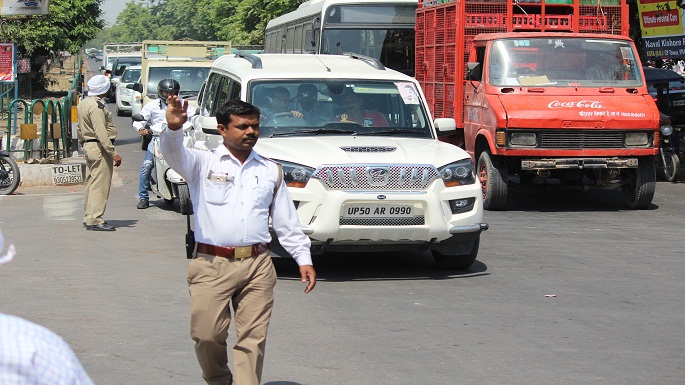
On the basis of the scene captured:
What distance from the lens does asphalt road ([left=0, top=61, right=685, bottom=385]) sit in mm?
6250

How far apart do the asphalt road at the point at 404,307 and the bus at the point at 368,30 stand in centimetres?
807

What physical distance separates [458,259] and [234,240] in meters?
4.57

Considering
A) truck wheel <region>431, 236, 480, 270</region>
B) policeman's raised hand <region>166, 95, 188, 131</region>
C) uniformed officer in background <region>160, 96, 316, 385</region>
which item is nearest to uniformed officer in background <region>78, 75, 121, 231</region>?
truck wheel <region>431, 236, 480, 270</region>

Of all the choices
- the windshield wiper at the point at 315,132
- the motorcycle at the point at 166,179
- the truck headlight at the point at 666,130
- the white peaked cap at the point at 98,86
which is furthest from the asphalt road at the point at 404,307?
the truck headlight at the point at 666,130

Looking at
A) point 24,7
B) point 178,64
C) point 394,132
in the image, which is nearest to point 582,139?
point 394,132

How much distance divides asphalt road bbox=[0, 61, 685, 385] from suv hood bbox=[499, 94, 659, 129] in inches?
55.5

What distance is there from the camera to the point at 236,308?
17.2 feet

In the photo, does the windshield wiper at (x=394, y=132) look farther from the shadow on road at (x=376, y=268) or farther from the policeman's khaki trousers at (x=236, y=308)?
the policeman's khaki trousers at (x=236, y=308)

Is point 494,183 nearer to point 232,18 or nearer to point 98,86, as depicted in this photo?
point 98,86

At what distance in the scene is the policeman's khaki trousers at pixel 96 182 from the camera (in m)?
11.7

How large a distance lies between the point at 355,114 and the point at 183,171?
4837 mm

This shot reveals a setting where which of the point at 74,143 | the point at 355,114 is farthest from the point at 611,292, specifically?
the point at 74,143

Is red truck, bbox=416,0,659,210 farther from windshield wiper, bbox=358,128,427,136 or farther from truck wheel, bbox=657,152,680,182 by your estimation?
windshield wiper, bbox=358,128,427,136

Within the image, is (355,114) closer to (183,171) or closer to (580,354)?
(580,354)
